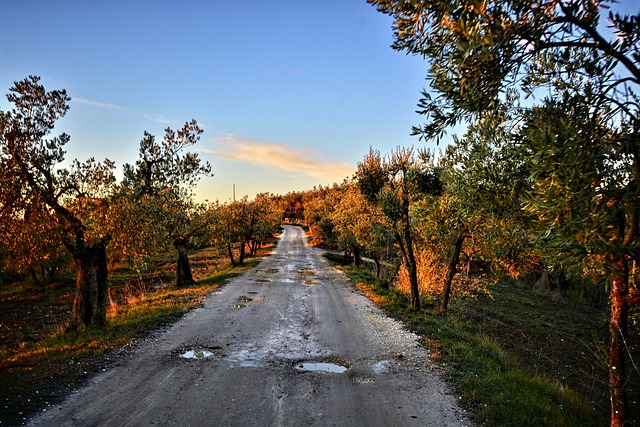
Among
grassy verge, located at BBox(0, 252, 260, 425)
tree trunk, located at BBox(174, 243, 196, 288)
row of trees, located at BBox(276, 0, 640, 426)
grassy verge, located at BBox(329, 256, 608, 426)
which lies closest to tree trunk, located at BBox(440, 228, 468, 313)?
grassy verge, located at BBox(329, 256, 608, 426)

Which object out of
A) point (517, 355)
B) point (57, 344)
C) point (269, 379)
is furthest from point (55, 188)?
point (517, 355)

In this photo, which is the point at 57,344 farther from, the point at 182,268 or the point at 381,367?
the point at 182,268

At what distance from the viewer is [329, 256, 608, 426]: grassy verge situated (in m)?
6.88

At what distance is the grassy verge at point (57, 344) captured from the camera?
6.77m

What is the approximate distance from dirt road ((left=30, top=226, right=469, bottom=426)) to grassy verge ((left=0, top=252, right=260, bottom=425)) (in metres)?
0.52

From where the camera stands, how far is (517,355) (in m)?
15.5

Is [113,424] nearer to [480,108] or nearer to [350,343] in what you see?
[350,343]

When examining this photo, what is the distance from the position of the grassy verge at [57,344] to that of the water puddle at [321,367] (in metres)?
4.58

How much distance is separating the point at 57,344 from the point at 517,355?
56.2 feet

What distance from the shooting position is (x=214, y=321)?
1291 centimetres

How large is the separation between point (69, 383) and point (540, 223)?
916cm

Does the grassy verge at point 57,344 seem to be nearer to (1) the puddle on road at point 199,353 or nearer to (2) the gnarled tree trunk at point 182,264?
(2) the gnarled tree trunk at point 182,264

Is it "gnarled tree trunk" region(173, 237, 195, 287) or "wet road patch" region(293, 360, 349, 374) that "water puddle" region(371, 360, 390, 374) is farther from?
"gnarled tree trunk" region(173, 237, 195, 287)

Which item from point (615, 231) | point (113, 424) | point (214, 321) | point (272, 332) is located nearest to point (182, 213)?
point (214, 321)
